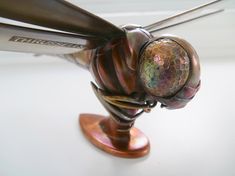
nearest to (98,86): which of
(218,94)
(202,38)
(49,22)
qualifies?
(49,22)

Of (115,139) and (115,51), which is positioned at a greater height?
(115,51)

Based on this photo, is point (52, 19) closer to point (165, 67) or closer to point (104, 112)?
point (165, 67)

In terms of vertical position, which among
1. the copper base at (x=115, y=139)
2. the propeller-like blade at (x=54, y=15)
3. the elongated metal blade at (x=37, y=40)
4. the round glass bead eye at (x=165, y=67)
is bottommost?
the copper base at (x=115, y=139)

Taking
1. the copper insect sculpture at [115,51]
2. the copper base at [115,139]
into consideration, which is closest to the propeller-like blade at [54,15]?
the copper insect sculpture at [115,51]

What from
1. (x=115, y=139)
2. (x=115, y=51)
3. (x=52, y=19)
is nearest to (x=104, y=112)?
(x=115, y=139)

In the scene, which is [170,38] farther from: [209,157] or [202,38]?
[202,38]

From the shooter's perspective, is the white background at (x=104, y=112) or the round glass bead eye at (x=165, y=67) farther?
the white background at (x=104, y=112)

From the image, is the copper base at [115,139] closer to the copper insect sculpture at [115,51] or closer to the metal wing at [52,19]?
the copper insect sculpture at [115,51]
